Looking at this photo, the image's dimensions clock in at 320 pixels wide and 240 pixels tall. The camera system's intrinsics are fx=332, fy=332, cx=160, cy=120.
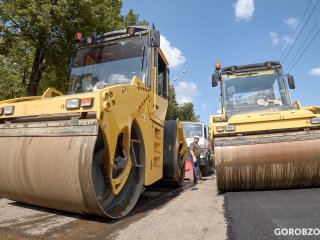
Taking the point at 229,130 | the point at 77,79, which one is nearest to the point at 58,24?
the point at 77,79

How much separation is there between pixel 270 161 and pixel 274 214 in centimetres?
146

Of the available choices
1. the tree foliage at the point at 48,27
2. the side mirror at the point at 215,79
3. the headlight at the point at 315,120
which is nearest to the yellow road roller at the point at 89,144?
the side mirror at the point at 215,79

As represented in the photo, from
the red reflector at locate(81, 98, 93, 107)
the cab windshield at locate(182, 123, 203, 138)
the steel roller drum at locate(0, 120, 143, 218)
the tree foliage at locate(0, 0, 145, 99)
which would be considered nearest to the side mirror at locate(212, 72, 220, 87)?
the steel roller drum at locate(0, 120, 143, 218)

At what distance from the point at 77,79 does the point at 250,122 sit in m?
2.94

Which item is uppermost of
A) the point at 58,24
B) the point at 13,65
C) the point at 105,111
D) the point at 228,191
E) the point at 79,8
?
the point at 13,65

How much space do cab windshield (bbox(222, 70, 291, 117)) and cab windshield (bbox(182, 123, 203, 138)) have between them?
5933 mm

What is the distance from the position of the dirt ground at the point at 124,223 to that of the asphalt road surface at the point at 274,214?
0.58 ft

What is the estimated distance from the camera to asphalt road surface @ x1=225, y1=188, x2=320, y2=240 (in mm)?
2968

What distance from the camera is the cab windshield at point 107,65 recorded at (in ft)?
16.8

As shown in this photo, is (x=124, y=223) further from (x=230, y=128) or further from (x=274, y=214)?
(x=230, y=128)

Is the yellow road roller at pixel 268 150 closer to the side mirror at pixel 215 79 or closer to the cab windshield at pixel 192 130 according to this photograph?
the side mirror at pixel 215 79

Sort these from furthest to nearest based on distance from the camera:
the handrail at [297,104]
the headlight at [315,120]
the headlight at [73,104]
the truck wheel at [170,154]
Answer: the handrail at [297,104]
the truck wheel at [170,154]
the headlight at [315,120]
the headlight at [73,104]

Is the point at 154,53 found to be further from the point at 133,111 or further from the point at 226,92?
the point at 226,92

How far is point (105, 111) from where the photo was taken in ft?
11.4
